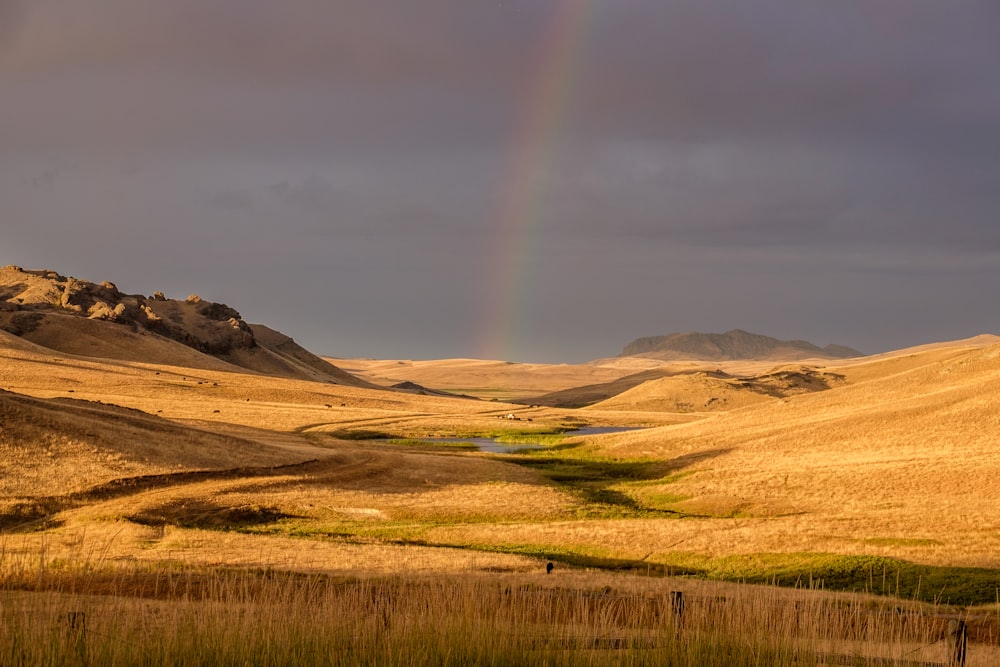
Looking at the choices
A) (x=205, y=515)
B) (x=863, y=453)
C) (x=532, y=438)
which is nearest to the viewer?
(x=205, y=515)

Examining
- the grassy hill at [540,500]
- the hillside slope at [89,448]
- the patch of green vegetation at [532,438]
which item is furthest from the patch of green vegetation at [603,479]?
the hillside slope at [89,448]

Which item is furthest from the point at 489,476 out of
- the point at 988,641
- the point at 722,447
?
the point at 988,641

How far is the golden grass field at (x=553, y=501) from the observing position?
96.5 feet

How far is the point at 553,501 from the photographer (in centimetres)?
5312

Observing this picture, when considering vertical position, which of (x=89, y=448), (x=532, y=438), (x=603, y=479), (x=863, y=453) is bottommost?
(x=89, y=448)

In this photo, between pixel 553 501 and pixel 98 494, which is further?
pixel 553 501

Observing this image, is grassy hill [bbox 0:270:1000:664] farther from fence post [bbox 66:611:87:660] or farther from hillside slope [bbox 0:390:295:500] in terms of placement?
fence post [bbox 66:611:87:660]

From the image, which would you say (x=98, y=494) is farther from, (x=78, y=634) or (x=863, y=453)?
(x=863, y=453)

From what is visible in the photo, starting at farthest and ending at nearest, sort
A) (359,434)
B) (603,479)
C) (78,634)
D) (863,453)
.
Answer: (359,434) < (603,479) < (863,453) < (78,634)

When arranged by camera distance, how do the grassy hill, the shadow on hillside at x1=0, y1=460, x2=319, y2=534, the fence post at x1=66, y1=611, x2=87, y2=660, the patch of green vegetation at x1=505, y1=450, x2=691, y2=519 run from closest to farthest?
the fence post at x1=66, y1=611, x2=87, y2=660
the grassy hill
the shadow on hillside at x1=0, y1=460, x2=319, y2=534
the patch of green vegetation at x1=505, y1=450, x2=691, y2=519

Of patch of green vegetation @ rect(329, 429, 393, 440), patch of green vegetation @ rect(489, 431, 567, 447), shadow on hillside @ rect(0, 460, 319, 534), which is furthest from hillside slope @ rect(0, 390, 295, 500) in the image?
patch of green vegetation @ rect(489, 431, 567, 447)

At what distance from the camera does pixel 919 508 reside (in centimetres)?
4419

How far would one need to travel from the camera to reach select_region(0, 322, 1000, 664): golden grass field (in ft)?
96.5

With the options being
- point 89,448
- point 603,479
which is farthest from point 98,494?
point 603,479
